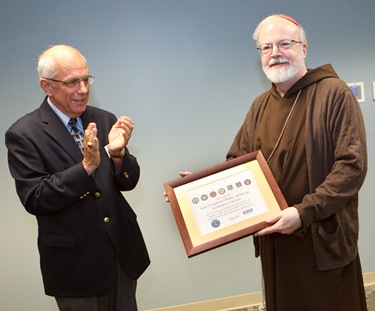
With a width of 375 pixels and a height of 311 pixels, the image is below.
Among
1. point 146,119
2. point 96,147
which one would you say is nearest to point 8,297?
point 146,119

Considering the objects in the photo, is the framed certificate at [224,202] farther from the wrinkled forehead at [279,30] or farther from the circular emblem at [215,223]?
the wrinkled forehead at [279,30]

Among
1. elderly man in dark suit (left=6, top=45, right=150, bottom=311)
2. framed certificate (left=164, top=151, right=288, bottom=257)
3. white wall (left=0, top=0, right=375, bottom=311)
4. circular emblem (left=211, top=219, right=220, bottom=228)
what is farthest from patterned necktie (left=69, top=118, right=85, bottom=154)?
white wall (left=0, top=0, right=375, bottom=311)

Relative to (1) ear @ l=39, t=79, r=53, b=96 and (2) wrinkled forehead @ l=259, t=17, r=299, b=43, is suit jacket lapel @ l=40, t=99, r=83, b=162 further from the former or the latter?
(2) wrinkled forehead @ l=259, t=17, r=299, b=43

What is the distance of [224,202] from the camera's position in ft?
5.72

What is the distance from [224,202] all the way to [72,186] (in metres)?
0.70

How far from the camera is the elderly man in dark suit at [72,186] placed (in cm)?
161

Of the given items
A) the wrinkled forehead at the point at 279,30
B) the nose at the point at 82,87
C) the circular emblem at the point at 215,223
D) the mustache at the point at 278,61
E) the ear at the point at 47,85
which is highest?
the wrinkled forehead at the point at 279,30

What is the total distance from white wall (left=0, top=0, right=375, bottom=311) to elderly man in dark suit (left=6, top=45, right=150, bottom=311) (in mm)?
958

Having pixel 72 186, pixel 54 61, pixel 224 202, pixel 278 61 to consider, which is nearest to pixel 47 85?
pixel 54 61

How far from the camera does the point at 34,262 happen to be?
279 centimetres

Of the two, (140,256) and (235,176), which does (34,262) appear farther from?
(235,176)

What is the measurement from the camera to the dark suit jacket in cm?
160

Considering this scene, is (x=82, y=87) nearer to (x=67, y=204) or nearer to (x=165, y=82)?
(x=67, y=204)

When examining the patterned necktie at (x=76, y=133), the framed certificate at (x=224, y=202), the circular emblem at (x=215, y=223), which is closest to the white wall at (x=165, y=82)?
the patterned necktie at (x=76, y=133)
